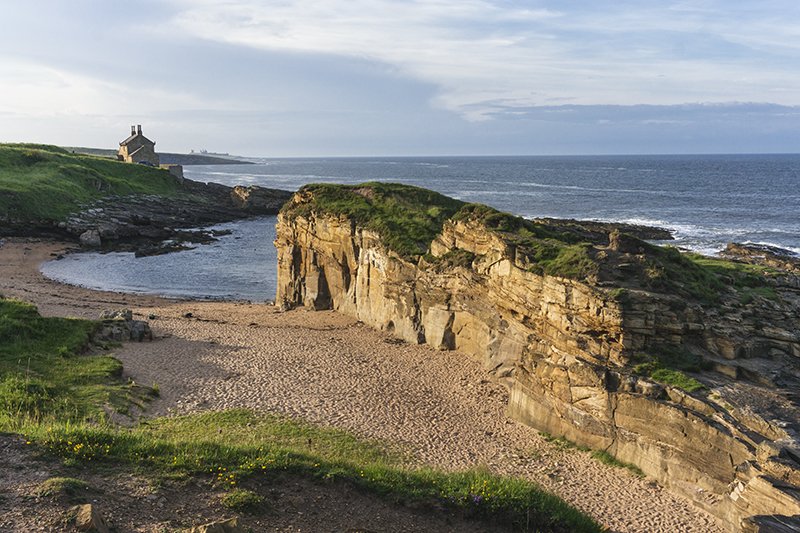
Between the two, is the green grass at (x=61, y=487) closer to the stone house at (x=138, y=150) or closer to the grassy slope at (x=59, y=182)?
the grassy slope at (x=59, y=182)

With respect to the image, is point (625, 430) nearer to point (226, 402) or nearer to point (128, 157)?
point (226, 402)

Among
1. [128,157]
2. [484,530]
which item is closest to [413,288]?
[484,530]

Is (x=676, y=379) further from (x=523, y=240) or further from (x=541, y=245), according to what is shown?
(x=523, y=240)

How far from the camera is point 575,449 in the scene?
59.8 feet

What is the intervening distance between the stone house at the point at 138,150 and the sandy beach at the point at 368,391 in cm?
7557

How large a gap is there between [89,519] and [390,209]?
2647cm

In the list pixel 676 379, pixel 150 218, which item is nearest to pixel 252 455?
pixel 676 379

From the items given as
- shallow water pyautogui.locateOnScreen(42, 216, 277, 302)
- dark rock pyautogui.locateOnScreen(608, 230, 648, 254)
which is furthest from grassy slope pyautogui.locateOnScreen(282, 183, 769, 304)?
shallow water pyautogui.locateOnScreen(42, 216, 277, 302)

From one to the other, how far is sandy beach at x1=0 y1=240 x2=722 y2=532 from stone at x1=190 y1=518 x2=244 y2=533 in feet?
29.0

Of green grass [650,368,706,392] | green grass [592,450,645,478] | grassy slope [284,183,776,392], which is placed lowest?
green grass [592,450,645,478]

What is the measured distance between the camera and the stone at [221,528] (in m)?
9.15

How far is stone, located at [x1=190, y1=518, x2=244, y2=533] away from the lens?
9154 mm

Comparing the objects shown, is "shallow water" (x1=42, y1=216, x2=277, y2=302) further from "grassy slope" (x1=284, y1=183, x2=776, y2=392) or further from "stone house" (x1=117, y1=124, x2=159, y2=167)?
"stone house" (x1=117, y1=124, x2=159, y2=167)

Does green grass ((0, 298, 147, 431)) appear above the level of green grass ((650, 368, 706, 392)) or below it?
below
